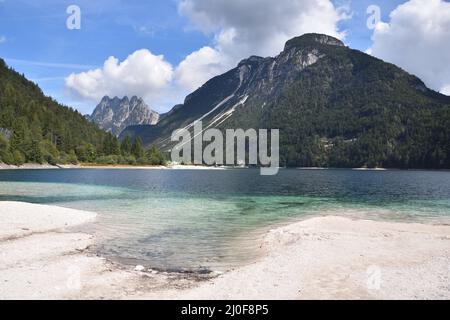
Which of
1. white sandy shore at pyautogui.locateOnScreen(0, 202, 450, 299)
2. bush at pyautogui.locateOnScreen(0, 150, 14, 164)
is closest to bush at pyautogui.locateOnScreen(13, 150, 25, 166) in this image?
bush at pyautogui.locateOnScreen(0, 150, 14, 164)

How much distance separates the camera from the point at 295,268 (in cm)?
1852

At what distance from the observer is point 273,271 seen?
18016mm

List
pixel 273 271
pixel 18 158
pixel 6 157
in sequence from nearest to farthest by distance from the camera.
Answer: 1. pixel 273 271
2. pixel 6 157
3. pixel 18 158

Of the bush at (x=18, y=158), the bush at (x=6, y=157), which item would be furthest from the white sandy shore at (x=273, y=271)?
the bush at (x=18, y=158)

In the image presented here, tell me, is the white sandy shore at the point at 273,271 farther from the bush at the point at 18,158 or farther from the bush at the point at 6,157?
the bush at the point at 18,158

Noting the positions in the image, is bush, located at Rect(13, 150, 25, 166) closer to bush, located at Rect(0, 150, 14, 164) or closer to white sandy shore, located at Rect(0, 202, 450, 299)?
bush, located at Rect(0, 150, 14, 164)

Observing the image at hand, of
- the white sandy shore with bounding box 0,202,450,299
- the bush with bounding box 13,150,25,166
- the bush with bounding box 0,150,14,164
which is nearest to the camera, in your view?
the white sandy shore with bounding box 0,202,450,299

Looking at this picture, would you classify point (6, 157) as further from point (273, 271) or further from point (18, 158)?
point (273, 271)

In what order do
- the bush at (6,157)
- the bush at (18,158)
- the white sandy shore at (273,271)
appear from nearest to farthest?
the white sandy shore at (273,271), the bush at (6,157), the bush at (18,158)

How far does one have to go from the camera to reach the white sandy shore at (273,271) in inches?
574

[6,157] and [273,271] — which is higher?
[6,157]

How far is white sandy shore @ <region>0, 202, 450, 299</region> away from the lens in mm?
14570

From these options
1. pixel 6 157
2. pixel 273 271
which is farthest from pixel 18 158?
pixel 273 271
